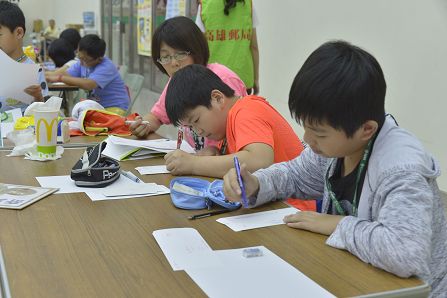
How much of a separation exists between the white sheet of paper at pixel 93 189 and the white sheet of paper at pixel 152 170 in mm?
94

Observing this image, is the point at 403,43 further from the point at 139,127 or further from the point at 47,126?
the point at 47,126

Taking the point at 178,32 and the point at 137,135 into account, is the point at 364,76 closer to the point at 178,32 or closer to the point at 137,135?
the point at 178,32

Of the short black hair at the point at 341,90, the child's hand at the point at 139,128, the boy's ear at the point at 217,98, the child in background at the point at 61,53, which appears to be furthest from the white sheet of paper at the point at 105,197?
the child in background at the point at 61,53

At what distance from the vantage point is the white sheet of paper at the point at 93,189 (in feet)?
4.64

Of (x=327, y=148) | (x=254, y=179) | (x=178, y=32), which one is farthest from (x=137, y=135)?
(x=327, y=148)

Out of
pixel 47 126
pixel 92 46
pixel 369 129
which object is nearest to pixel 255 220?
pixel 369 129

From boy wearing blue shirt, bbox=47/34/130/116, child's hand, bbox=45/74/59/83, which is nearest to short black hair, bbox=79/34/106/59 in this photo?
boy wearing blue shirt, bbox=47/34/130/116

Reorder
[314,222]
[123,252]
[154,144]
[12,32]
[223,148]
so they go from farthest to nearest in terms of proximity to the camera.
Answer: [12,32]
[154,144]
[223,148]
[314,222]
[123,252]

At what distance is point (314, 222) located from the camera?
116cm

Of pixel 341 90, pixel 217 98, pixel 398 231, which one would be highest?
pixel 341 90

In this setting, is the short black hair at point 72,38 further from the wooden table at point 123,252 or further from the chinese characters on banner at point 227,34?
the wooden table at point 123,252

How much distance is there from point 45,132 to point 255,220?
0.95 metres

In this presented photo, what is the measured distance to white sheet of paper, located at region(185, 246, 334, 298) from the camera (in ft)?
2.89

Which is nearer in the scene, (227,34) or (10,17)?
(10,17)
